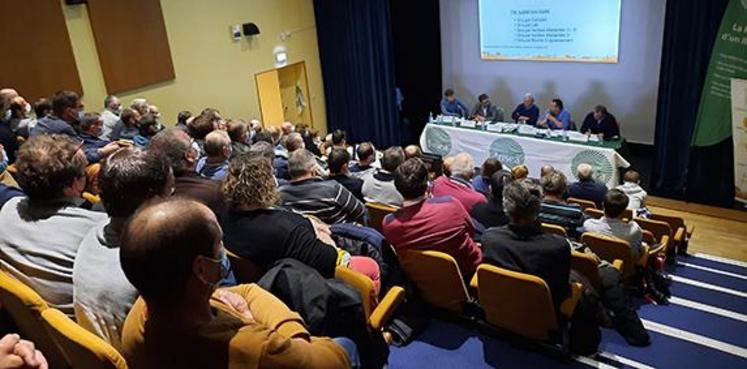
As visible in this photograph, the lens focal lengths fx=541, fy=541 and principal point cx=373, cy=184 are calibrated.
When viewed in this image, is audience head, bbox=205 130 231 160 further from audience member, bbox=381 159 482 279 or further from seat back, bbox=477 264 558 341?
seat back, bbox=477 264 558 341

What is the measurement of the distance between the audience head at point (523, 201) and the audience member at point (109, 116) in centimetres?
452

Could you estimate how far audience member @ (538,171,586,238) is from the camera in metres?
3.94

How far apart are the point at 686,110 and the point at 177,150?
6423mm

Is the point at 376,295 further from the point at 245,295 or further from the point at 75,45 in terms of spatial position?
the point at 75,45

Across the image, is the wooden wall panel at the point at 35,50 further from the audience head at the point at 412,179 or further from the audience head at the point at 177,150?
the audience head at the point at 412,179

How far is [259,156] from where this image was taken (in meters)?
2.50

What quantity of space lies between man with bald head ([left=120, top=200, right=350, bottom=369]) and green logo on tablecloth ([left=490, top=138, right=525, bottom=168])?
21.9ft

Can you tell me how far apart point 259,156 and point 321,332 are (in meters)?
1.05

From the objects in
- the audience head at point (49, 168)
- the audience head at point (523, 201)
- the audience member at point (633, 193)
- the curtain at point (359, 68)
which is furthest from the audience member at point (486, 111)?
the audience head at point (49, 168)

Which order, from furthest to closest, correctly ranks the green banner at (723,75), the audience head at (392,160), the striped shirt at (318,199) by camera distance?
the green banner at (723,75) < the audience head at (392,160) < the striped shirt at (318,199)

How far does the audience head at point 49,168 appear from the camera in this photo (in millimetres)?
1977

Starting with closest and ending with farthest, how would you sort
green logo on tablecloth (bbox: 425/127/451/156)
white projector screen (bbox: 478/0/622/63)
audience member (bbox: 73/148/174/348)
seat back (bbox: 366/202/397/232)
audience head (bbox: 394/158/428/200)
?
A: audience member (bbox: 73/148/174/348) → audience head (bbox: 394/158/428/200) → seat back (bbox: 366/202/397/232) → white projector screen (bbox: 478/0/622/63) → green logo on tablecloth (bbox: 425/127/451/156)

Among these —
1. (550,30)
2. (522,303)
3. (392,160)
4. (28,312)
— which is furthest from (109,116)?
(550,30)

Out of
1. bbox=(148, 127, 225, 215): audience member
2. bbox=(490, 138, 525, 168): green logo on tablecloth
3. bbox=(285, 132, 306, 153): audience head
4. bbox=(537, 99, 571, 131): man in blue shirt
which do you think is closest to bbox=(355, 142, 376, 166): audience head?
bbox=(285, 132, 306, 153): audience head
